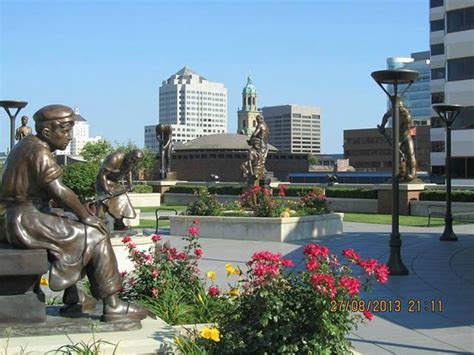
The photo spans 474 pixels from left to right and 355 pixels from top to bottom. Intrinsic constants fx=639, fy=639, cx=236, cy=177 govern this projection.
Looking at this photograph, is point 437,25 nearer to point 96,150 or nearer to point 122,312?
point 96,150

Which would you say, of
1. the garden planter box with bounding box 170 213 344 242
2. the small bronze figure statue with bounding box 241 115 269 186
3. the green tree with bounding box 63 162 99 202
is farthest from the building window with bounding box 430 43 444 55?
the garden planter box with bounding box 170 213 344 242

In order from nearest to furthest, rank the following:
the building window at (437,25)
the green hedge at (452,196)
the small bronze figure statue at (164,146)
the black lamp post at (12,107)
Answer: the black lamp post at (12,107)
the green hedge at (452,196)
the small bronze figure statue at (164,146)
the building window at (437,25)

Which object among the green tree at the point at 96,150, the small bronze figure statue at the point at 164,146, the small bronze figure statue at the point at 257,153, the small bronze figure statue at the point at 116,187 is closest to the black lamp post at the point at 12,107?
the small bronze figure statue at the point at 116,187

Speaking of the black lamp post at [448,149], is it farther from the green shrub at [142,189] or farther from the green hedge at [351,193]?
the green shrub at [142,189]

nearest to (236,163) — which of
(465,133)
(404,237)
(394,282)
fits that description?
(465,133)

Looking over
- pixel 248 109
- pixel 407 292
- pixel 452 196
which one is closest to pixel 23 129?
pixel 452 196

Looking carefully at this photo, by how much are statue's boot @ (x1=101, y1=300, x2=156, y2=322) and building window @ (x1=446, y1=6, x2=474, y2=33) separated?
1504 inches

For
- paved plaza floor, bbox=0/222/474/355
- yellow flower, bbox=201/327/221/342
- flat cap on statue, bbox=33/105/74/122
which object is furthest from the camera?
paved plaza floor, bbox=0/222/474/355

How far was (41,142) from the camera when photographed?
588 centimetres

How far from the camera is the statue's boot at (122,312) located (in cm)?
582

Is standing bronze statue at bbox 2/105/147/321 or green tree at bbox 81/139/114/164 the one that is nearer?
standing bronze statue at bbox 2/105/147/321

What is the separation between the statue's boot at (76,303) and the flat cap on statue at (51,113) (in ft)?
5.47

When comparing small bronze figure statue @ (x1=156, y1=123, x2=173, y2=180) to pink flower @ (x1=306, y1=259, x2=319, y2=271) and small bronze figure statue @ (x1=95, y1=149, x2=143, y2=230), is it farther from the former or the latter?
pink flower @ (x1=306, y1=259, x2=319, y2=271)

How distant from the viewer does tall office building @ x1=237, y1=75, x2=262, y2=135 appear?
14988 cm
